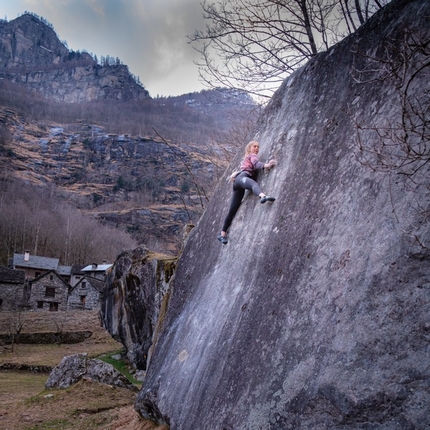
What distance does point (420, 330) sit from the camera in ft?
10.7

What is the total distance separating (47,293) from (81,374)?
46.7m

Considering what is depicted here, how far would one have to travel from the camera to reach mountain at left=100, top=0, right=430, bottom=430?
345 centimetres

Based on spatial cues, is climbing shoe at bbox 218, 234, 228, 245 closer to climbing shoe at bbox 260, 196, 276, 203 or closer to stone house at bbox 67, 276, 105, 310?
climbing shoe at bbox 260, 196, 276, 203

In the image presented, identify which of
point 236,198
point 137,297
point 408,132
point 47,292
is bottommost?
point 47,292

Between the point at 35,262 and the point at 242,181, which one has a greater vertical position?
the point at 242,181

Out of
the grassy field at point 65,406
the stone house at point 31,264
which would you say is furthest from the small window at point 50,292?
the grassy field at point 65,406

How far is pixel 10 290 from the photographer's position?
51.2m

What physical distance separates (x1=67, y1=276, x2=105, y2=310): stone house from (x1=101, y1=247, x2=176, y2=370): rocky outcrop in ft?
134

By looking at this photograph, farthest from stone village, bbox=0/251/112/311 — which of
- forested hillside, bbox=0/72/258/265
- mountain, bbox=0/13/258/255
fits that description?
mountain, bbox=0/13/258/255

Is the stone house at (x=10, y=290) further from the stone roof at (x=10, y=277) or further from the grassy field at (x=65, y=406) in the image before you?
the grassy field at (x=65, y=406)

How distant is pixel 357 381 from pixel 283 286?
5.13 feet

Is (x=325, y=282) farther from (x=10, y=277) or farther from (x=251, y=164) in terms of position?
(x=10, y=277)

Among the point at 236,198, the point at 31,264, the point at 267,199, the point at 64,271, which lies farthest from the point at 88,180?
the point at 267,199

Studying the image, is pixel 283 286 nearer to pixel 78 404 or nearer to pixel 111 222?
pixel 78 404
